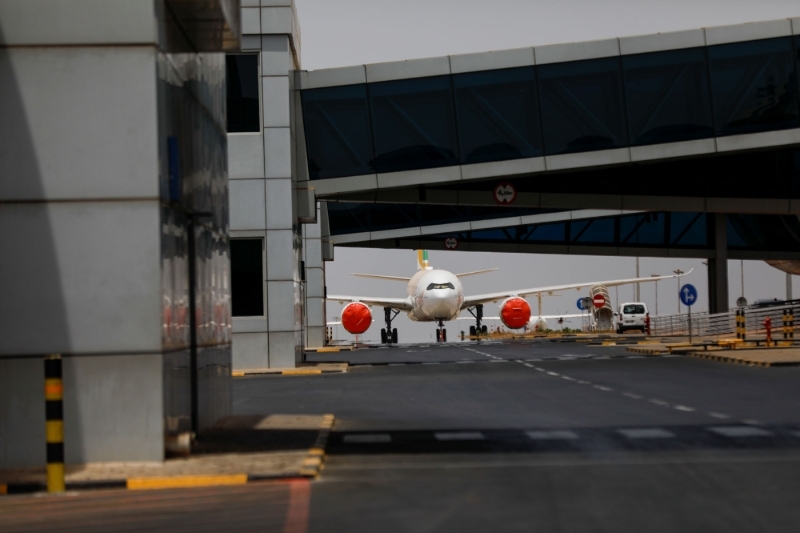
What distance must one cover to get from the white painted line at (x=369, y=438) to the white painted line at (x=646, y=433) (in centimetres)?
246

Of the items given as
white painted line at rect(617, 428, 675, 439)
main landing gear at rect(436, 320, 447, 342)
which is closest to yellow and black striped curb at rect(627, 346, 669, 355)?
white painted line at rect(617, 428, 675, 439)

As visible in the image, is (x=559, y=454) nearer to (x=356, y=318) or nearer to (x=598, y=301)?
(x=356, y=318)

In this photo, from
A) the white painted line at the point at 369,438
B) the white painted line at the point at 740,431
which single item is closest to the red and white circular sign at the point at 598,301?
the white painted line at the point at 740,431

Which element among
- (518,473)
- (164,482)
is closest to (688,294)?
(518,473)

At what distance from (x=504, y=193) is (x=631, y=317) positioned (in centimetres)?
3460

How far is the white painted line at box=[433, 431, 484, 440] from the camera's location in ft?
41.0

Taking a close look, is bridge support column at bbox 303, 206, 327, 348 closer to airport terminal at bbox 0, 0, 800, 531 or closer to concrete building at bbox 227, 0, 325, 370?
airport terminal at bbox 0, 0, 800, 531

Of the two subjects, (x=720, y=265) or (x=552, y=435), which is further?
(x=720, y=265)

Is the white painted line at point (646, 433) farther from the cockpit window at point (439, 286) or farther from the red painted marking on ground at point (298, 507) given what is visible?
the cockpit window at point (439, 286)

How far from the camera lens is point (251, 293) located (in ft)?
98.2

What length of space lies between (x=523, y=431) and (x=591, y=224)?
46294 millimetres

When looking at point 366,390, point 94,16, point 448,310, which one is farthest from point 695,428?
point 448,310

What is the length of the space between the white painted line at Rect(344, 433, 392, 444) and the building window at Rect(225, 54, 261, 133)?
1796cm

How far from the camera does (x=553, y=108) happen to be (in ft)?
108
